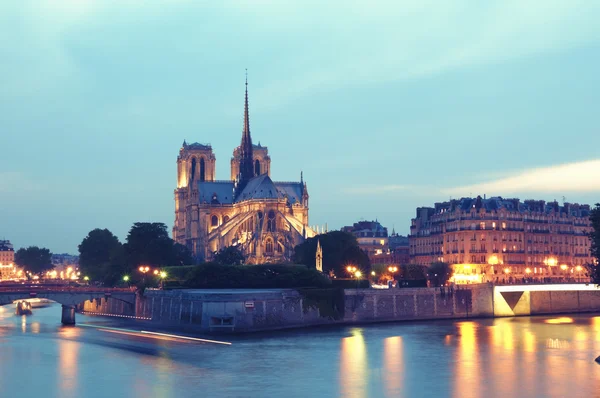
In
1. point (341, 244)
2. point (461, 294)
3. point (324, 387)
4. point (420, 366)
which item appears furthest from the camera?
point (341, 244)

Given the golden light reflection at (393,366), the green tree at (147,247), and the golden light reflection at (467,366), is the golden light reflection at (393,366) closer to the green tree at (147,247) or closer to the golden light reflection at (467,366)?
the golden light reflection at (467,366)

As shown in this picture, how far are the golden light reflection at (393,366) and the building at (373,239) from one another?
9411 cm

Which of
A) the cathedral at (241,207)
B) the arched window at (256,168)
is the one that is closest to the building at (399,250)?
the cathedral at (241,207)

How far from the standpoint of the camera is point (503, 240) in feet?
408

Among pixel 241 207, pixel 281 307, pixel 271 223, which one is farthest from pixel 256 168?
pixel 281 307

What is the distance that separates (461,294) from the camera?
93625 mm

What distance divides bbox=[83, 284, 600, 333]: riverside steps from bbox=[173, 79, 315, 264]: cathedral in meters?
41.3

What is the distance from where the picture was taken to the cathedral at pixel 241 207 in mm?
144875

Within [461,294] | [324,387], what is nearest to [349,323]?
[461,294]

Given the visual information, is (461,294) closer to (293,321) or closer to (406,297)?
(406,297)

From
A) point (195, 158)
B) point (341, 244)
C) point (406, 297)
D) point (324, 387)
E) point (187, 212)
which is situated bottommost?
point (324, 387)

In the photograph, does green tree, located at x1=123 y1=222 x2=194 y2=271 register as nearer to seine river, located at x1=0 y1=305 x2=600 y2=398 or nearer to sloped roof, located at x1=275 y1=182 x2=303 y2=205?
seine river, located at x1=0 y1=305 x2=600 y2=398

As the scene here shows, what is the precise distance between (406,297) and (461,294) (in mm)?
7124

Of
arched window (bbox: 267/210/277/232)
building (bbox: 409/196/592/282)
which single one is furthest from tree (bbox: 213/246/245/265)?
building (bbox: 409/196/592/282)
